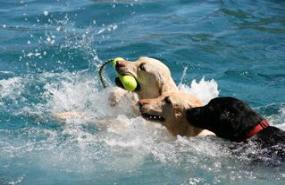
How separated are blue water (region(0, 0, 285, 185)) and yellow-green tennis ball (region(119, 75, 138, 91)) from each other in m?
0.37

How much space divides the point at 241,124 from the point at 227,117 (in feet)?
0.51

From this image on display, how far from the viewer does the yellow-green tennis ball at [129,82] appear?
294 inches

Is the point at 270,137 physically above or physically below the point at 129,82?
below

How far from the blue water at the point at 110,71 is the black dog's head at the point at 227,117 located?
237 mm

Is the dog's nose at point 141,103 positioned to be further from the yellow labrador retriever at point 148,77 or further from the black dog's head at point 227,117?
the black dog's head at point 227,117

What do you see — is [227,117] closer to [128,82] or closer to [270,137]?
[270,137]

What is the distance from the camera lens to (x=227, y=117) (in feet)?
21.5

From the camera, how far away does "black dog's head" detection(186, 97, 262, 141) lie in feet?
21.4

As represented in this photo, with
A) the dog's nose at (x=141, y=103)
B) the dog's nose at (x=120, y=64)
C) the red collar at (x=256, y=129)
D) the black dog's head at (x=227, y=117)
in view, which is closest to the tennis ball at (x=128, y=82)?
the dog's nose at (x=120, y=64)

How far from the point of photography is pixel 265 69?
10891 mm

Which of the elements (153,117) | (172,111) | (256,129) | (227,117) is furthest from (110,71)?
(256,129)

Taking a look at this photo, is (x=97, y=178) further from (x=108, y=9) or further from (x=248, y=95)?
(x=108, y=9)

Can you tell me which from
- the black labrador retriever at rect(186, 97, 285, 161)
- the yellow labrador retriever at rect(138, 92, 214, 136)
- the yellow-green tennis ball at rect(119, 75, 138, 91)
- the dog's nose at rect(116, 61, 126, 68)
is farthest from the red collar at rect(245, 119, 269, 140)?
the dog's nose at rect(116, 61, 126, 68)

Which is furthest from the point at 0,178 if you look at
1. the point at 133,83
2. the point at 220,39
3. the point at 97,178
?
the point at 220,39
